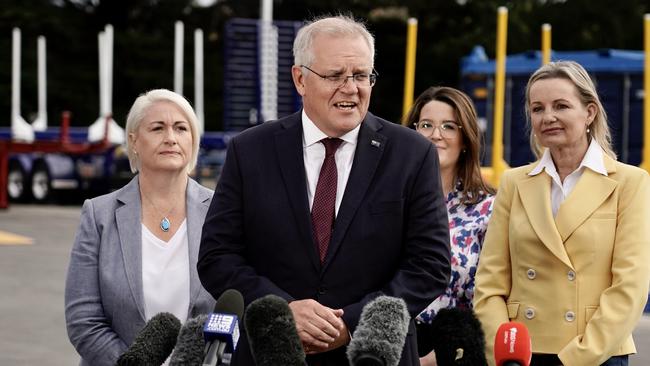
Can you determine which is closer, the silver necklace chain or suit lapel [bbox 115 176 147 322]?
suit lapel [bbox 115 176 147 322]

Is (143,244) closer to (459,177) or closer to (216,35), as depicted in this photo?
(459,177)

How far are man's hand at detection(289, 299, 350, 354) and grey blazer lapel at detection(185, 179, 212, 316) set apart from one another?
1017mm

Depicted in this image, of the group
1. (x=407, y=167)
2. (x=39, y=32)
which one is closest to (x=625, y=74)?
(x=407, y=167)

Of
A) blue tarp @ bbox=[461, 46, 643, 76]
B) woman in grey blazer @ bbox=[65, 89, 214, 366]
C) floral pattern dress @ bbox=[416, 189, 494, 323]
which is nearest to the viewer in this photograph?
woman in grey blazer @ bbox=[65, 89, 214, 366]

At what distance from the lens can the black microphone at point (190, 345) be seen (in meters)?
2.99

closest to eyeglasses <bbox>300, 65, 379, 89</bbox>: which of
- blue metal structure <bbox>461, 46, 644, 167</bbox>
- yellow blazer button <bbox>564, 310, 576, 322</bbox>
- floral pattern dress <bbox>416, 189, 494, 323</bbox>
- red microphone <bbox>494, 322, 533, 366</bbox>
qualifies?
red microphone <bbox>494, 322, 533, 366</bbox>

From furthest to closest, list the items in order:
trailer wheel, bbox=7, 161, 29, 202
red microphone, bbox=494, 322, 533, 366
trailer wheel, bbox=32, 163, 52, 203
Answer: trailer wheel, bbox=7, 161, 29, 202 → trailer wheel, bbox=32, 163, 52, 203 → red microphone, bbox=494, 322, 533, 366

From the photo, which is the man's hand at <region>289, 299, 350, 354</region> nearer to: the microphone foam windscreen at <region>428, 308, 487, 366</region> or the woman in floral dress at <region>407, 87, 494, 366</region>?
the microphone foam windscreen at <region>428, 308, 487, 366</region>

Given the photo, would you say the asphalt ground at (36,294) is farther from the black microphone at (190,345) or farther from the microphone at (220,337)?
the microphone at (220,337)

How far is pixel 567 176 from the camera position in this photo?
13.9 ft

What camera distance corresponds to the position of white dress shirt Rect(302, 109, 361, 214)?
3.63 m

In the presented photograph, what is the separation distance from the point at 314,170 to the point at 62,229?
1532cm

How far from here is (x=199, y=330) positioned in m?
3.04

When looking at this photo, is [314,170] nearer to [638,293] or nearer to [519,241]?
[519,241]
